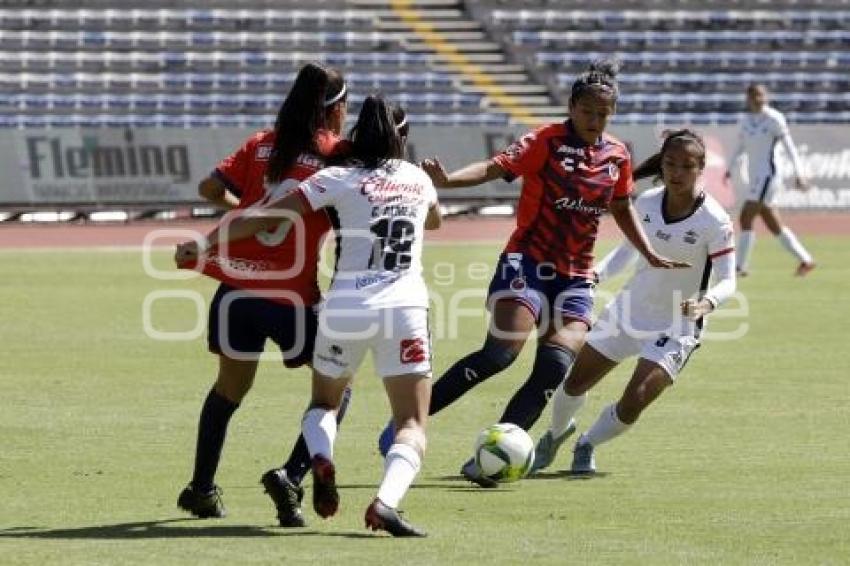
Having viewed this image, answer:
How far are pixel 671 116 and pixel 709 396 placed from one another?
2573cm

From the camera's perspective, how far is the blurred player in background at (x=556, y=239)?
10438 millimetres

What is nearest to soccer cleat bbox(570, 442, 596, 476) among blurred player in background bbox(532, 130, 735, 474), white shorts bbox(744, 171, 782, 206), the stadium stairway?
blurred player in background bbox(532, 130, 735, 474)

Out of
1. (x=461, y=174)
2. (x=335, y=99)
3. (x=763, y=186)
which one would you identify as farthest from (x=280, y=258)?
(x=763, y=186)

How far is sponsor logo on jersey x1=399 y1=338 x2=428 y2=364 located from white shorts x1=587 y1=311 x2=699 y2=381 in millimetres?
2727

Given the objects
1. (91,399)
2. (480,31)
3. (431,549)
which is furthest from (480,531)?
(480,31)

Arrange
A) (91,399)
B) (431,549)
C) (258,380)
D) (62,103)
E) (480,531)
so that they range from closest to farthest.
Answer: (431,549), (480,531), (91,399), (258,380), (62,103)

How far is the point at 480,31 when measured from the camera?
134 feet

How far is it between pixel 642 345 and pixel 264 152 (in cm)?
292

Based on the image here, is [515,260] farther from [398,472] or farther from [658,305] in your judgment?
[398,472]

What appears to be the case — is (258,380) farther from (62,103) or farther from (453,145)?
(62,103)

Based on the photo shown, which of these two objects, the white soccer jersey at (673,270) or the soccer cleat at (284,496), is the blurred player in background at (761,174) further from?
the soccer cleat at (284,496)

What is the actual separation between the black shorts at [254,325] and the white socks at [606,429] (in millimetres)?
2508

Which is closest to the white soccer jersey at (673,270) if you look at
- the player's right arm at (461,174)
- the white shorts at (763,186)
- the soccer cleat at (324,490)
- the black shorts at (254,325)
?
the player's right arm at (461,174)

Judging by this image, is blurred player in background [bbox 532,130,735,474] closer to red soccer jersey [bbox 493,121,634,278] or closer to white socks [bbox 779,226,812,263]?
red soccer jersey [bbox 493,121,634,278]
